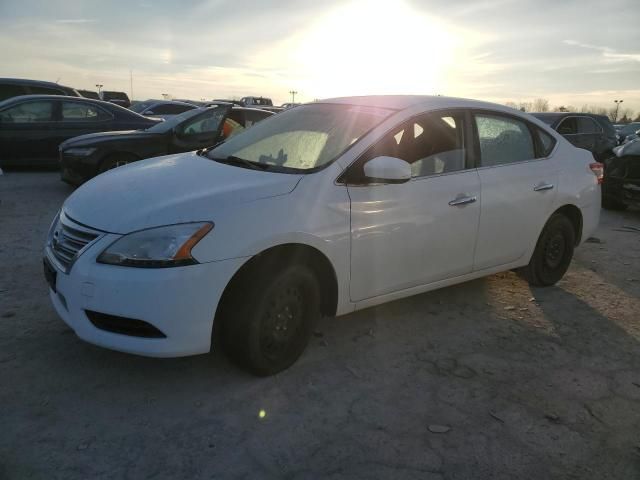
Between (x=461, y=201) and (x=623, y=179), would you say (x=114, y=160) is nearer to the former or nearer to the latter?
(x=461, y=201)

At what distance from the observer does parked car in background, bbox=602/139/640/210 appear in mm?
8273

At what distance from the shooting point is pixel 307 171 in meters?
3.20

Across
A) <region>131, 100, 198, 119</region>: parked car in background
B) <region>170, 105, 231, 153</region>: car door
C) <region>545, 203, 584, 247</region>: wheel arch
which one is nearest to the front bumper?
<region>545, 203, 584, 247</region>: wheel arch

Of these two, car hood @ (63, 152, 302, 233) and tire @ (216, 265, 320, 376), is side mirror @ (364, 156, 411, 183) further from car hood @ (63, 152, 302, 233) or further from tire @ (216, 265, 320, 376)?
tire @ (216, 265, 320, 376)

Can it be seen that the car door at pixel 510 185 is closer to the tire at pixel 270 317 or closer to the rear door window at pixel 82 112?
the tire at pixel 270 317

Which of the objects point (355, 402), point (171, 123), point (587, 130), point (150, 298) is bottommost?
point (355, 402)

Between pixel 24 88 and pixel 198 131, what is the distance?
5.52 m

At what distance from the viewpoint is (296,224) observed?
2.93 m

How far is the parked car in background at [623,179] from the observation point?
27.1 feet

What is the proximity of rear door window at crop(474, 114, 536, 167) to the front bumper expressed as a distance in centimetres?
223

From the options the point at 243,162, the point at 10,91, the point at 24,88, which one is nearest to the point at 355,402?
the point at 243,162

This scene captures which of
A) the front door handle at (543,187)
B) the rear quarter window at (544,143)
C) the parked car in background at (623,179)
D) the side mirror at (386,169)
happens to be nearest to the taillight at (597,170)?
the rear quarter window at (544,143)

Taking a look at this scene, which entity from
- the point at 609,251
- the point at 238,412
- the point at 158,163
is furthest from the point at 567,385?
the point at 609,251

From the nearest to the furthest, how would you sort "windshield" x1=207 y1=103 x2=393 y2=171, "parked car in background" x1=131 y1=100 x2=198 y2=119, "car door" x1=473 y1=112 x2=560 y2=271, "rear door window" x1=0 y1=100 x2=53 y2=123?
"windshield" x1=207 y1=103 x2=393 y2=171
"car door" x1=473 y1=112 x2=560 y2=271
"rear door window" x1=0 y1=100 x2=53 y2=123
"parked car in background" x1=131 y1=100 x2=198 y2=119
